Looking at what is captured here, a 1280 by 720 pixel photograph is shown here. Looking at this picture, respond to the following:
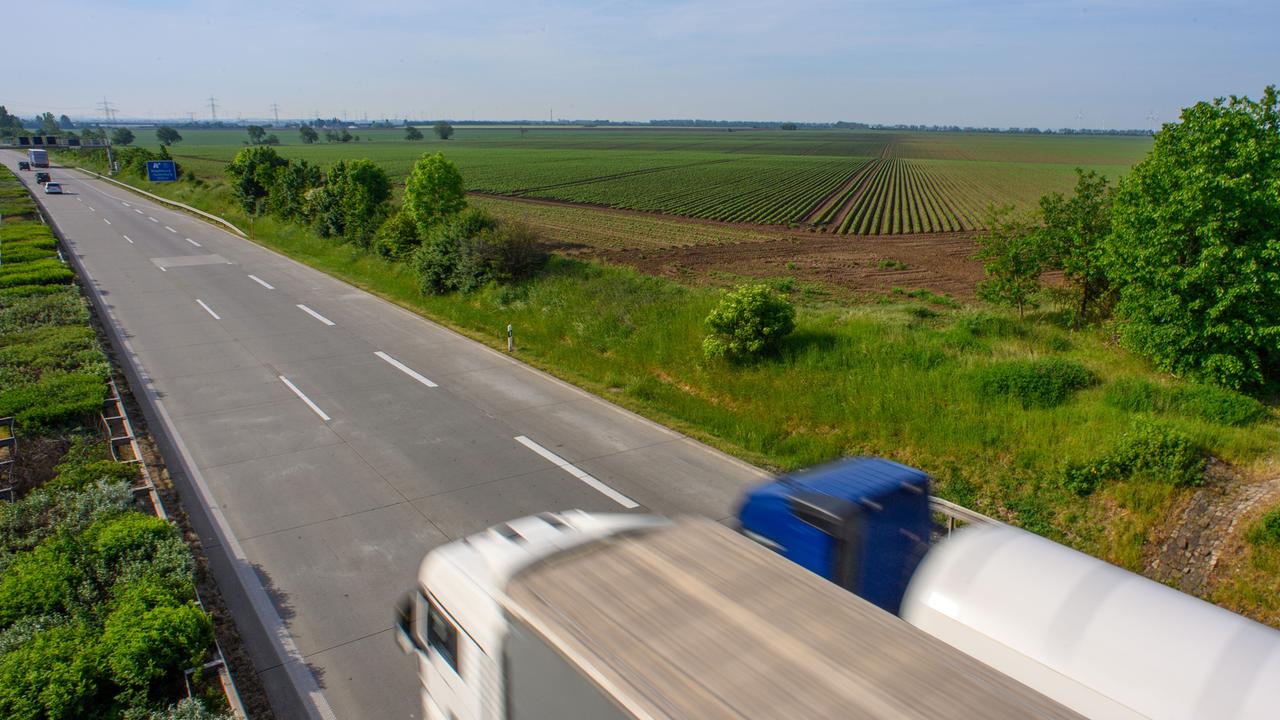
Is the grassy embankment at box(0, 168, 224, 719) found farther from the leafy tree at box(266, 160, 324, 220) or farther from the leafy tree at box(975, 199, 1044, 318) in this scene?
the leafy tree at box(266, 160, 324, 220)

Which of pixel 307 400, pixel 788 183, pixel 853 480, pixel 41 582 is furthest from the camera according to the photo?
pixel 788 183

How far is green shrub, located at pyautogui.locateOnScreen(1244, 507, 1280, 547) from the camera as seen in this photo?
951 centimetres

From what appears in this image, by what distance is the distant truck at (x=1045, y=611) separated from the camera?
5113 mm

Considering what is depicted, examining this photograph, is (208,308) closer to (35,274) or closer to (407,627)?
(35,274)

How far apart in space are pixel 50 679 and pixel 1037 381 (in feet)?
47.5

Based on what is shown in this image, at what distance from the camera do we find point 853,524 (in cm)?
737

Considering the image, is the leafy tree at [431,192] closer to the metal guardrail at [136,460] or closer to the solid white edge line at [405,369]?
the solid white edge line at [405,369]

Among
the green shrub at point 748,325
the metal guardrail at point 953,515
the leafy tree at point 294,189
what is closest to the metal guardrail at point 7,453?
the metal guardrail at point 953,515

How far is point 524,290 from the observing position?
24266mm

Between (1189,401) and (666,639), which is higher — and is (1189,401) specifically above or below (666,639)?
below

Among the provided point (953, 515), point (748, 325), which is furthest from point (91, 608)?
point (748, 325)

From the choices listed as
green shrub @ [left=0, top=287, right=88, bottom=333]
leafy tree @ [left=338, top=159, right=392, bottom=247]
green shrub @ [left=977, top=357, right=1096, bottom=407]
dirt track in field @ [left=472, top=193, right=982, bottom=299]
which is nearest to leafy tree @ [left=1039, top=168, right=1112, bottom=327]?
green shrub @ [left=977, top=357, right=1096, bottom=407]

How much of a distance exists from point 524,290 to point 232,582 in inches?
615

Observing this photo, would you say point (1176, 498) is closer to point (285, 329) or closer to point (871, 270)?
point (285, 329)
